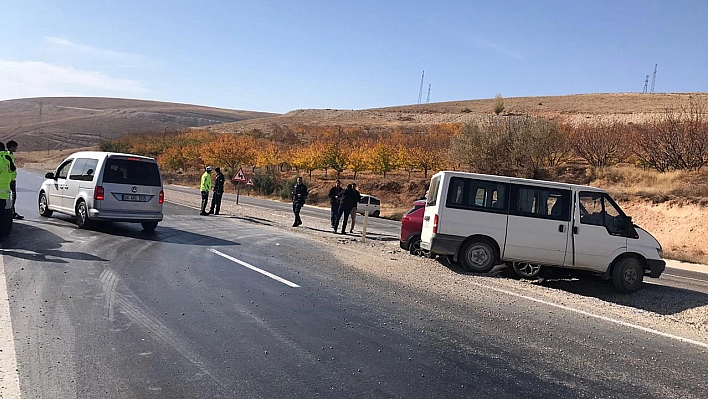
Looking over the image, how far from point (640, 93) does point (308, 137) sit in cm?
6542

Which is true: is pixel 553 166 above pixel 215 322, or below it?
above

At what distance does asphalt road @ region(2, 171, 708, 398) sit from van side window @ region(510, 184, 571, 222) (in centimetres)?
270

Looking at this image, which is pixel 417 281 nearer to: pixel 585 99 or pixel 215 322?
pixel 215 322

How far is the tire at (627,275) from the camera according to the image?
11.8 m

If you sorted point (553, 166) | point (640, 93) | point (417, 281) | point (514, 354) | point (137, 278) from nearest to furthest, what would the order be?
point (514, 354), point (137, 278), point (417, 281), point (553, 166), point (640, 93)

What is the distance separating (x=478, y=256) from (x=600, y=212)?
8.08ft

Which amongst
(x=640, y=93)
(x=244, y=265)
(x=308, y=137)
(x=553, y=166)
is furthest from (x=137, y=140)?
(x=244, y=265)

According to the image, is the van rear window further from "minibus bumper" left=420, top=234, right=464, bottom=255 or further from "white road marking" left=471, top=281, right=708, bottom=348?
"white road marking" left=471, top=281, right=708, bottom=348

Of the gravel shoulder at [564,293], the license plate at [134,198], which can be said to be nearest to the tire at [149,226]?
the license plate at [134,198]

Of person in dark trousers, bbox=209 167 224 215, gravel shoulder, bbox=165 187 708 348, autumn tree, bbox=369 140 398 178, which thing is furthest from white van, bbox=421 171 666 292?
autumn tree, bbox=369 140 398 178

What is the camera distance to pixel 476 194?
12406 mm

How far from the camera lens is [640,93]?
12262 centimetres

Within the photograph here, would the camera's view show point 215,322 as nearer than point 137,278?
Yes

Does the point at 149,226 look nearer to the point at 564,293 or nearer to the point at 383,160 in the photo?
the point at 564,293
